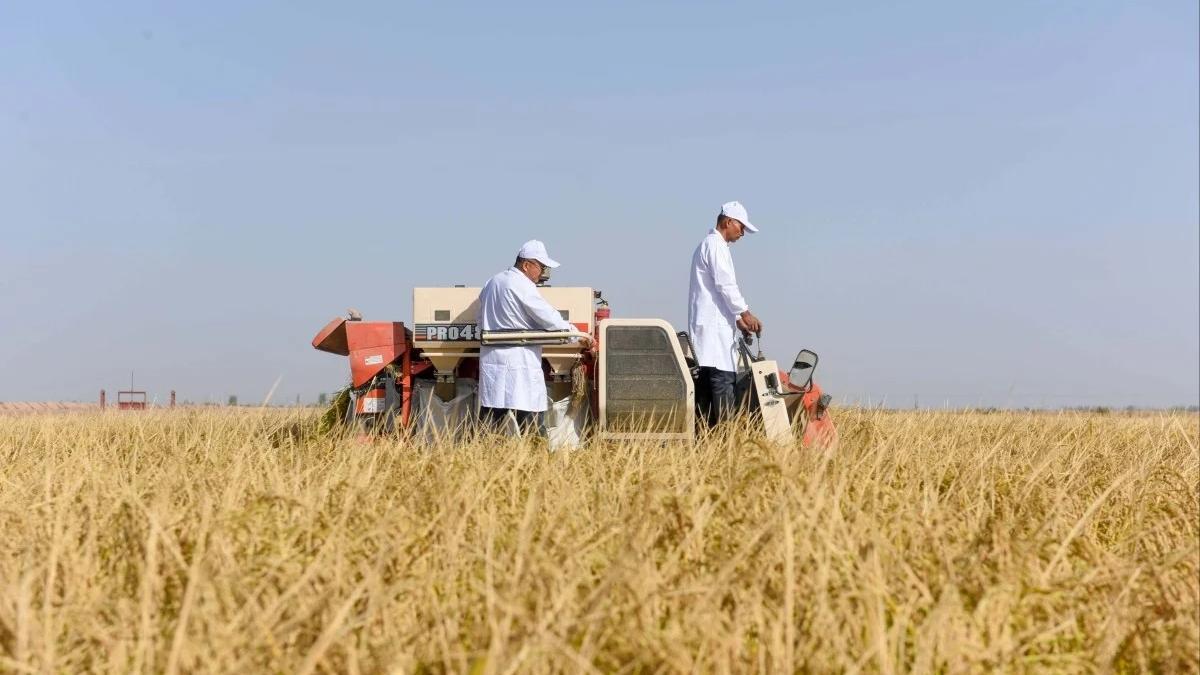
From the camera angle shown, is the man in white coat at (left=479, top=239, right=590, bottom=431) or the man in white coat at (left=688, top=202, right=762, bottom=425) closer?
the man in white coat at (left=479, top=239, right=590, bottom=431)

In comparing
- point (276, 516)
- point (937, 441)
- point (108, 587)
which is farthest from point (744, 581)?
point (937, 441)

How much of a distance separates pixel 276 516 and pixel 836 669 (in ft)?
6.51

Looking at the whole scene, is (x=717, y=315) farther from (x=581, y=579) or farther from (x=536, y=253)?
(x=581, y=579)

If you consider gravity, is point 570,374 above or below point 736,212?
below

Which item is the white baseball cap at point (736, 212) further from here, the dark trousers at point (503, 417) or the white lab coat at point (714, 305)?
the dark trousers at point (503, 417)

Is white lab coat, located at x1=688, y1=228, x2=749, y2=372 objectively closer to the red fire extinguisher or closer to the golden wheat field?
the red fire extinguisher

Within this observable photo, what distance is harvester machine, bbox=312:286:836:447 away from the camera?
728 cm

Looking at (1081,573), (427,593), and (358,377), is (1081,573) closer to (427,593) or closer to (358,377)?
(427,593)

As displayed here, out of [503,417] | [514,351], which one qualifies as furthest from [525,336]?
[503,417]

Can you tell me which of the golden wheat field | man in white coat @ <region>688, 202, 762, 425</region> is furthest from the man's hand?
the golden wheat field

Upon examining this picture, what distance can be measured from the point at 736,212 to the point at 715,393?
1.36m

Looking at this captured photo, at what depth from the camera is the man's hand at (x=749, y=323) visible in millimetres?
7625

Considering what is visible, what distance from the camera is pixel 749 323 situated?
7.65 m

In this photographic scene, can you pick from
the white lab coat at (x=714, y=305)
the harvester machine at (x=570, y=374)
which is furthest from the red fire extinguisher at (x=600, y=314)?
the white lab coat at (x=714, y=305)
